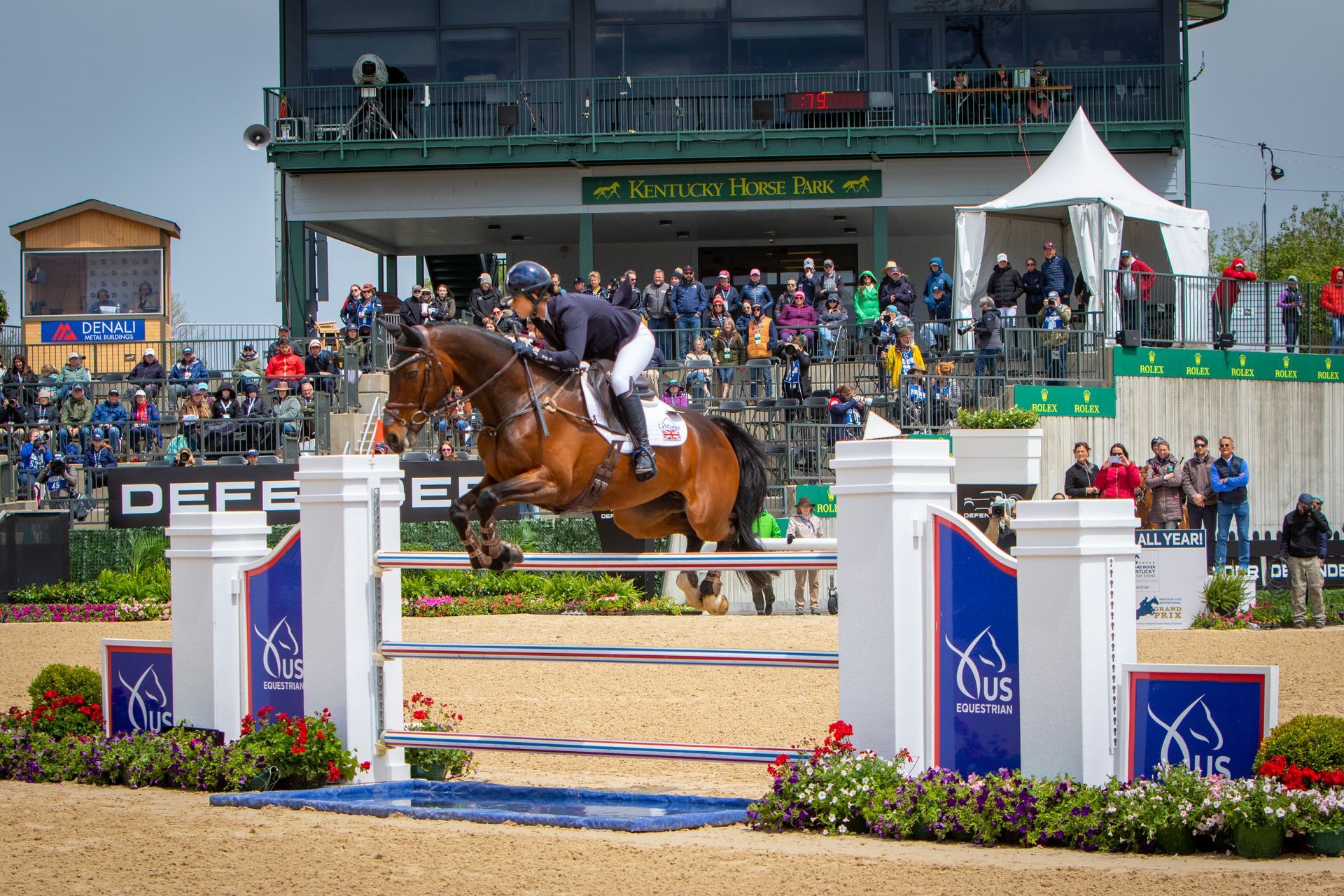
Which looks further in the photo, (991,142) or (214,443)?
(991,142)

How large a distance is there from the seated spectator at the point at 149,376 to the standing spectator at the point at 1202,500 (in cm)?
1509

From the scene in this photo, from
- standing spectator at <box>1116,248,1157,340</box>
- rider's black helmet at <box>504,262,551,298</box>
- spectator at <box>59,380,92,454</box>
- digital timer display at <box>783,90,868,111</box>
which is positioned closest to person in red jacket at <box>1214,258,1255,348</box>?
standing spectator at <box>1116,248,1157,340</box>

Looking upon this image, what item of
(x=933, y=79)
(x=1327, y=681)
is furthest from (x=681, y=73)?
(x=1327, y=681)

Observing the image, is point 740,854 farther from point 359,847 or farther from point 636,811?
point 359,847

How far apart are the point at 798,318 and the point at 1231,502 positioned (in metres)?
6.91

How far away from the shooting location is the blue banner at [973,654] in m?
6.64

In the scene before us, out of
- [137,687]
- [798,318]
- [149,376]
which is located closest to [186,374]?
[149,376]

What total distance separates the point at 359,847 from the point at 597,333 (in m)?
3.46

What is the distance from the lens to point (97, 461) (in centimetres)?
2081

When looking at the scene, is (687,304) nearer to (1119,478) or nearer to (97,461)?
(1119,478)

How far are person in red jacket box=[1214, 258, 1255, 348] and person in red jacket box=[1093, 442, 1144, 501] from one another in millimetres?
5938

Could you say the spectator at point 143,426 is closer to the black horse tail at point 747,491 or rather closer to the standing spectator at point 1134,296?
the standing spectator at point 1134,296

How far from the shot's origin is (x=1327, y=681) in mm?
11422

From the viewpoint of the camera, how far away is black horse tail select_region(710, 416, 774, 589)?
8914mm
